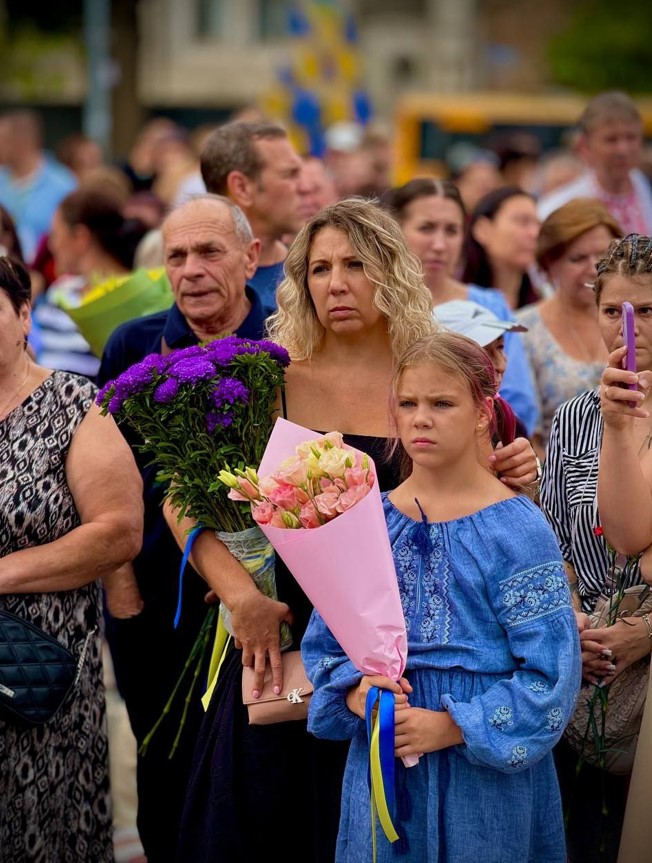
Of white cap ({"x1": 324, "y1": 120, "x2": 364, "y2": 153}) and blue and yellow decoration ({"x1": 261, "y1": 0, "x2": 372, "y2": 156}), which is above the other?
blue and yellow decoration ({"x1": 261, "y1": 0, "x2": 372, "y2": 156})

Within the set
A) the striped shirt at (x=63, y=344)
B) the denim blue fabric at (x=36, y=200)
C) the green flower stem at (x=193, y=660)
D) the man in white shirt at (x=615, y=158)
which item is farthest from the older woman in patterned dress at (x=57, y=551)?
the denim blue fabric at (x=36, y=200)

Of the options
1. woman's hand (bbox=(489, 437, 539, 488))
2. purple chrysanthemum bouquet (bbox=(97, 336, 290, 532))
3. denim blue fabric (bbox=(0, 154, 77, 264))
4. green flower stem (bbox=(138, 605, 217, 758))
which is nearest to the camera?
woman's hand (bbox=(489, 437, 539, 488))

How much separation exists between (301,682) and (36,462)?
106cm

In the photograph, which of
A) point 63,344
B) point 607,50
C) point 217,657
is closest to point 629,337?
point 217,657

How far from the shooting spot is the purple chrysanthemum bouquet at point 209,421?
3746mm

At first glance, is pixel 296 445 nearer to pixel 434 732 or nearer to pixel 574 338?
pixel 434 732

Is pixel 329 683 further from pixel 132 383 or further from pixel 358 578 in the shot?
pixel 132 383

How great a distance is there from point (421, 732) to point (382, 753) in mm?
110

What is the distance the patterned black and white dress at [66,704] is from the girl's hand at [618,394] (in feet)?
5.37

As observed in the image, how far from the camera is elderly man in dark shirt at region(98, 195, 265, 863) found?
15.3ft

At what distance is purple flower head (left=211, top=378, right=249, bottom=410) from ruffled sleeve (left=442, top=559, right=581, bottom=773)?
3.08 feet

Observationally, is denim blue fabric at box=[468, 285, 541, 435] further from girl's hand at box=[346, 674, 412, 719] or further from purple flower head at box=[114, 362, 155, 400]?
girl's hand at box=[346, 674, 412, 719]

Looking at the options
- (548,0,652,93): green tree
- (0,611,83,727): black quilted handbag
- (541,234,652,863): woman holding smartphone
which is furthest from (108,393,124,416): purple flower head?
(548,0,652,93): green tree

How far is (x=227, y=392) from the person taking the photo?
3.73m
